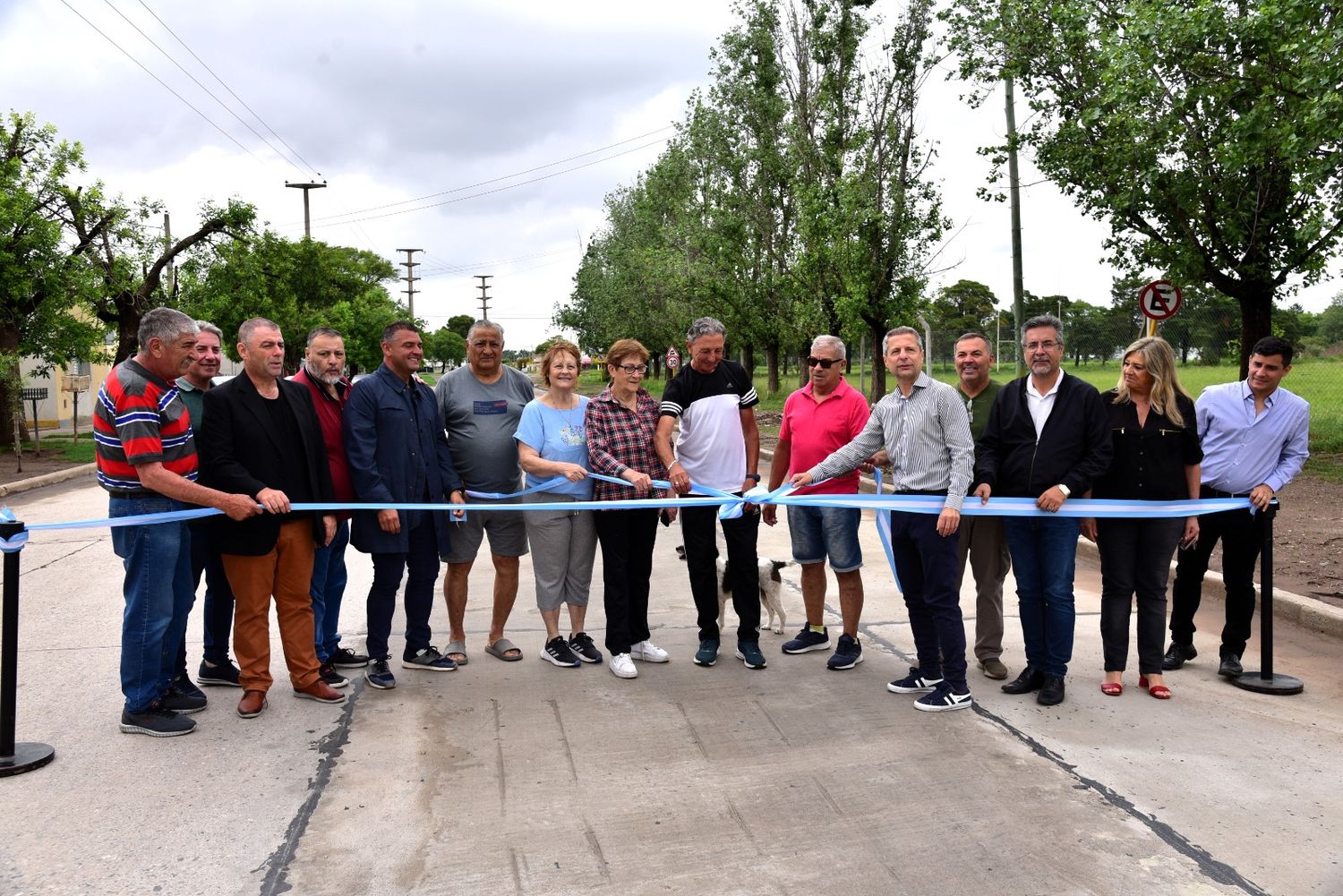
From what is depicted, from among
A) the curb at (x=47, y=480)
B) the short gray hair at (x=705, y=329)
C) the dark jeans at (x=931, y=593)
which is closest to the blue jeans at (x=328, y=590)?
the short gray hair at (x=705, y=329)

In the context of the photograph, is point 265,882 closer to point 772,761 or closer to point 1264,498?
point 772,761

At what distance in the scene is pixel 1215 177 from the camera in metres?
14.6

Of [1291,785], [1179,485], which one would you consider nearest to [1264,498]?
[1179,485]

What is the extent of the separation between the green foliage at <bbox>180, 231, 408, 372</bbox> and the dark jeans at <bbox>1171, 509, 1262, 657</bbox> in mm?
14470

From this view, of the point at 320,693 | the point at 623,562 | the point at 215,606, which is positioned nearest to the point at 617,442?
the point at 623,562

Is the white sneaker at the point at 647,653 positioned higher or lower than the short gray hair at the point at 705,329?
lower

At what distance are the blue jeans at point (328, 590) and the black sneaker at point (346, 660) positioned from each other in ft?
0.24

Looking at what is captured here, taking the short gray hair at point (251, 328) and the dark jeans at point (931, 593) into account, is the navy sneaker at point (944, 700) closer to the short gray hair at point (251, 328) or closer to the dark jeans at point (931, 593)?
the dark jeans at point (931, 593)

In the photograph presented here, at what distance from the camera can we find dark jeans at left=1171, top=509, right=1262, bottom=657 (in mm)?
5934

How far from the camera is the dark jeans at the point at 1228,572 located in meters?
5.93

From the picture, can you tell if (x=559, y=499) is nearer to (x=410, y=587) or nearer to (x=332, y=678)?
(x=410, y=587)

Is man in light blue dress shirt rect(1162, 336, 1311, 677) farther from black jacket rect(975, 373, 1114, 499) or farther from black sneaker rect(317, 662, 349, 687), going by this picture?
black sneaker rect(317, 662, 349, 687)

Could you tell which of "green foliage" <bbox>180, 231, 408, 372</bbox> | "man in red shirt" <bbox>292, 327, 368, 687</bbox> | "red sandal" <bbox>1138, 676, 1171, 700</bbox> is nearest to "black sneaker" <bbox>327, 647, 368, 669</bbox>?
"man in red shirt" <bbox>292, 327, 368, 687</bbox>

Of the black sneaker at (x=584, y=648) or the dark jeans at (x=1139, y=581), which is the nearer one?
the dark jeans at (x=1139, y=581)
